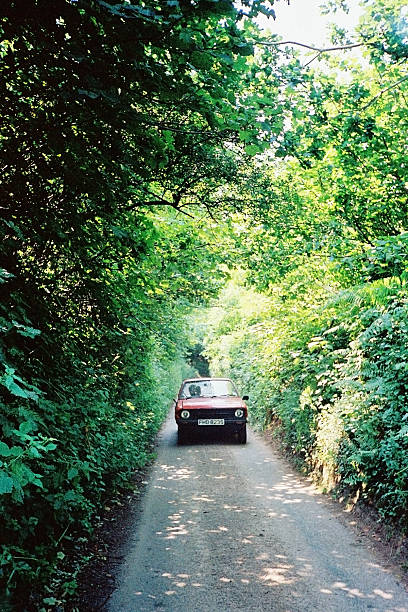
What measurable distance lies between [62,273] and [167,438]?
31.2 feet

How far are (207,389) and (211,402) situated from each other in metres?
0.87

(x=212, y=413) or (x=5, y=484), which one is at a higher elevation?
(x=5, y=484)

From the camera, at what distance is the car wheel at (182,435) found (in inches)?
433

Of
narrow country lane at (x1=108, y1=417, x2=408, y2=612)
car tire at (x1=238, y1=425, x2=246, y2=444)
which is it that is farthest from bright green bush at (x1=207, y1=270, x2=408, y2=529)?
car tire at (x1=238, y1=425, x2=246, y2=444)

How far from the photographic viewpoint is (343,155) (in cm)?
819

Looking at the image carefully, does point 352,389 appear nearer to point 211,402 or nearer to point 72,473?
point 72,473

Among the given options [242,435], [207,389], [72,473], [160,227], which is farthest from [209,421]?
[72,473]

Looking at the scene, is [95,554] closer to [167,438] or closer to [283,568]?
[283,568]

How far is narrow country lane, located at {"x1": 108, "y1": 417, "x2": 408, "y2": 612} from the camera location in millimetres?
3570

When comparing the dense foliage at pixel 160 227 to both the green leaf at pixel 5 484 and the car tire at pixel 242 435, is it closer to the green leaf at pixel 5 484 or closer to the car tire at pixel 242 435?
the green leaf at pixel 5 484

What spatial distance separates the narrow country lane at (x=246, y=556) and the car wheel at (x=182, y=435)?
3.36 meters

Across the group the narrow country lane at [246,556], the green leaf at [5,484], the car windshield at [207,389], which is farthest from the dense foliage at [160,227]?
the car windshield at [207,389]

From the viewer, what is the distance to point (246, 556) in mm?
4434

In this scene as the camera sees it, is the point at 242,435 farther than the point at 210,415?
Yes
